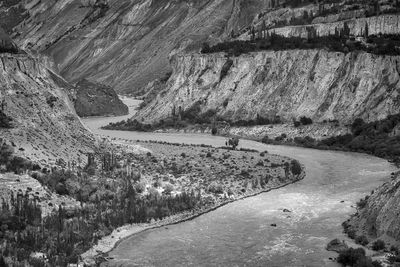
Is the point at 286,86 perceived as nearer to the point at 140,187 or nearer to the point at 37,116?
the point at 140,187

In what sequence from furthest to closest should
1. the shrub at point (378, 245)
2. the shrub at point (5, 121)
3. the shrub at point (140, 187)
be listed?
the shrub at point (140, 187)
the shrub at point (5, 121)
the shrub at point (378, 245)

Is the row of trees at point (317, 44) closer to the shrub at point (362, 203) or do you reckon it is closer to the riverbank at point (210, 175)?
the riverbank at point (210, 175)

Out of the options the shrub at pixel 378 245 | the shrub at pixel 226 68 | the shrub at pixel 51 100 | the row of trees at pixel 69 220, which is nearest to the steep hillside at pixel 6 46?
the shrub at pixel 51 100

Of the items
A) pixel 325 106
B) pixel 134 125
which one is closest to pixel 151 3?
pixel 134 125

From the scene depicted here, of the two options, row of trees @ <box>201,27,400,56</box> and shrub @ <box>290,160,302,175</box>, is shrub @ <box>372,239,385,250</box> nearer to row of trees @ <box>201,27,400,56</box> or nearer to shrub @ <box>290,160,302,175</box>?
shrub @ <box>290,160,302,175</box>

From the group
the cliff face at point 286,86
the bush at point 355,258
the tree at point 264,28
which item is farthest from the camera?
the tree at point 264,28

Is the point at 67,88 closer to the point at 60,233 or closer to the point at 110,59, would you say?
the point at 110,59
